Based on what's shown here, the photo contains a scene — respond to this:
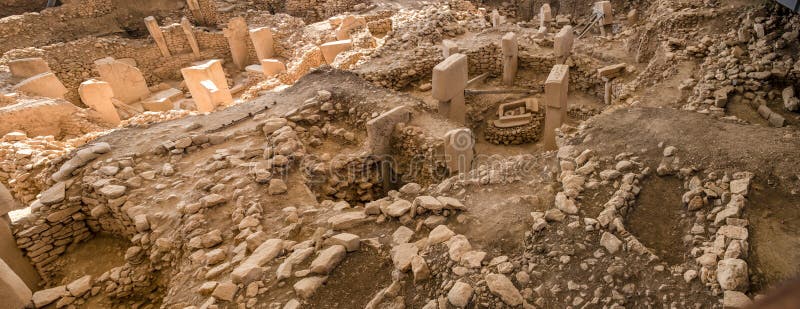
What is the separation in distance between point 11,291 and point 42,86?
8395 mm

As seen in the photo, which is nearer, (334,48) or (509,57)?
(509,57)

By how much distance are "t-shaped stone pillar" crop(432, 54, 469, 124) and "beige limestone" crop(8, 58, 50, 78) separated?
1019cm

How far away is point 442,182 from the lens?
13.4 ft

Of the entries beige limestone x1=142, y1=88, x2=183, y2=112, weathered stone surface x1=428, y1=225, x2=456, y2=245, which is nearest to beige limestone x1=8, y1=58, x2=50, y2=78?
beige limestone x1=142, y1=88, x2=183, y2=112

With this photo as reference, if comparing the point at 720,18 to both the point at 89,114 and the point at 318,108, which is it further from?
the point at 89,114

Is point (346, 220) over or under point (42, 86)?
under

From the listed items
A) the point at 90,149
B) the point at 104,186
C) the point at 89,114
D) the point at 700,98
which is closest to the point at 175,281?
the point at 104,186

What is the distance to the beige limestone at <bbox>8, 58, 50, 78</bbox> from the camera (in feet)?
32.2

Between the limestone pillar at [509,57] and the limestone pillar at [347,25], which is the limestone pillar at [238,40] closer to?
the limestone pillar at [347,25]

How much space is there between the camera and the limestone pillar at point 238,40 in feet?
42.0

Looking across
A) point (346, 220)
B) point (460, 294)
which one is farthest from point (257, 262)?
point (460, 294)

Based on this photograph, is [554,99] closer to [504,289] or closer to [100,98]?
[504,289]

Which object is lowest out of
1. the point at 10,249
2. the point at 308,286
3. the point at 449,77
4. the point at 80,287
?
the point at 80,287

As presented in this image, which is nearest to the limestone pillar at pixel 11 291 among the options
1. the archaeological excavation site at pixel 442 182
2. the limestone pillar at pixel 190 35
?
the archaeological excavation site at pixel 442 182
